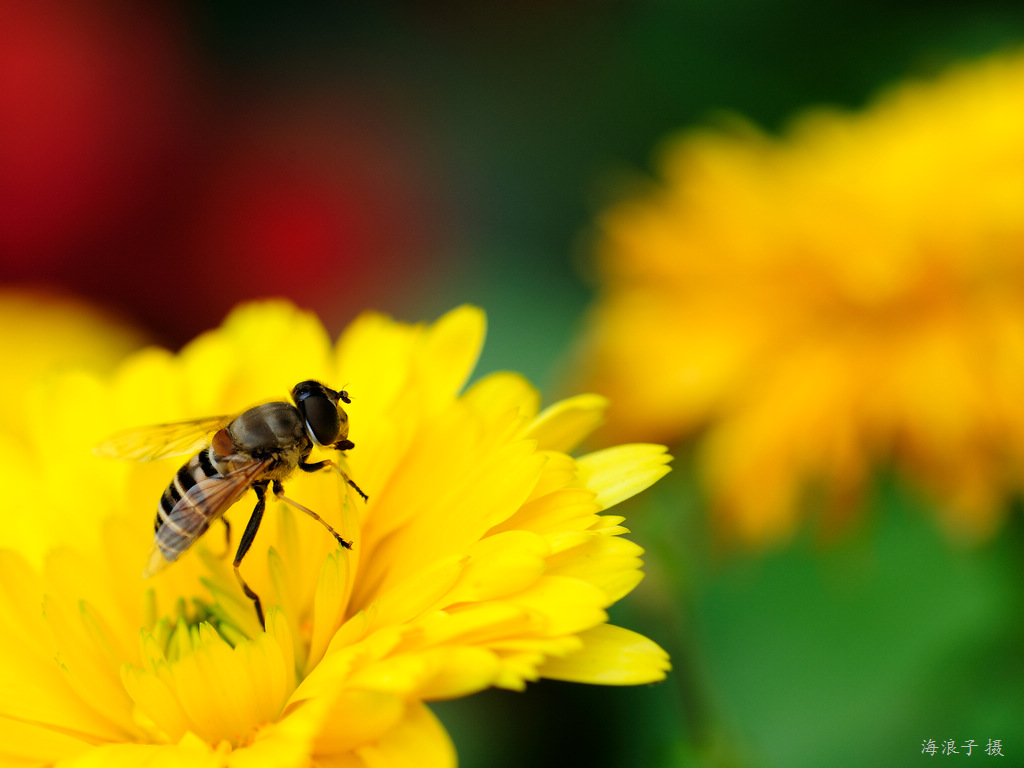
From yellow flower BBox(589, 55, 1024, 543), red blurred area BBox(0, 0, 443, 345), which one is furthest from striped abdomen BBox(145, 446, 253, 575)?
red blurred area BBox(0, 0, 443, 345)

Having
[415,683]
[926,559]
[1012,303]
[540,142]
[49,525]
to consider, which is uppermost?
[540,142]

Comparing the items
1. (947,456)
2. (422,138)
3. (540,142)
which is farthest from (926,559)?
(422,138)

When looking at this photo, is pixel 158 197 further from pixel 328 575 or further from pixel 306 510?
pixel 328 575

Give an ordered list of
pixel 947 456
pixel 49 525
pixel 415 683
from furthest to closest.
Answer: pixel 947 456, pixel 49 525, pixel 415 683

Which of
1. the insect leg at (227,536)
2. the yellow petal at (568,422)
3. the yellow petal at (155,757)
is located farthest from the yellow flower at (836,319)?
the yellow petal at (155,757)

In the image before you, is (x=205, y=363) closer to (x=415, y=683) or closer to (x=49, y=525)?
(x=49, y=525)

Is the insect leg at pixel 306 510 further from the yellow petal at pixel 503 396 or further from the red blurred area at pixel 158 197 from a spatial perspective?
the red blurred area at pixel 158 197
